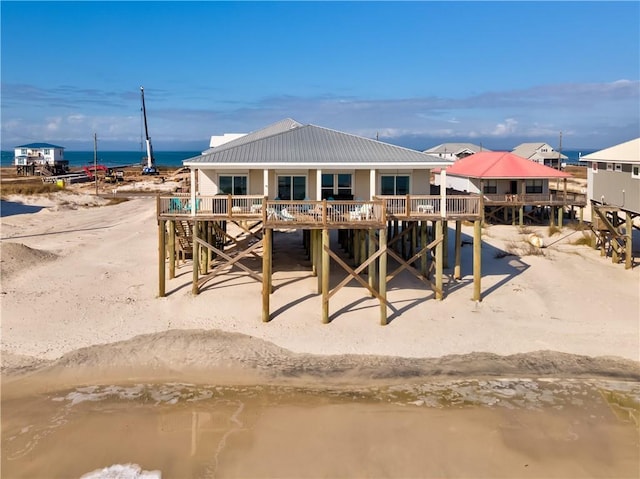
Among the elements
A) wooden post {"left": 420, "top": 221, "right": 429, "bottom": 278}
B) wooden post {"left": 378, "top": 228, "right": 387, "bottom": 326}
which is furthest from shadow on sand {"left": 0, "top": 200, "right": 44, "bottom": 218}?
wooden post {"left": 378, "top": 228, "right": 387, "bottom": 326}

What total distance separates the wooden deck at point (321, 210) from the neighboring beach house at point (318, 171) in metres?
1.13

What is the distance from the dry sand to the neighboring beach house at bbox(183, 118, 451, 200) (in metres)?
3.66

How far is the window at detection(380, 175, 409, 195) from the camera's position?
72.4ft

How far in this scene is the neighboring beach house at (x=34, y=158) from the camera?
80.7 meters

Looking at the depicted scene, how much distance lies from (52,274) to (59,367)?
9483 mm

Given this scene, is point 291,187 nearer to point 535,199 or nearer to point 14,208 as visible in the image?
point 535,199

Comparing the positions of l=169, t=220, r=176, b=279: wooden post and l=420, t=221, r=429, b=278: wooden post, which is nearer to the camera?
l=169, t=220, r=176, b=279: wooden post

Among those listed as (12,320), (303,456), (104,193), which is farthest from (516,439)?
(104,193)

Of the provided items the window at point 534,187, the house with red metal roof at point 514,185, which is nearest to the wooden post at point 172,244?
the house with red metal roof at point 514,185

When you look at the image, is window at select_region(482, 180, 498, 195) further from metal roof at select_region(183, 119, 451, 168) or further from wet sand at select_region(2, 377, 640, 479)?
wet sand at select_region(2, 377, 640, 479)

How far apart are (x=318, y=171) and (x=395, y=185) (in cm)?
342

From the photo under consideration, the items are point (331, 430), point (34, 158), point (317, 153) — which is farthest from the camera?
point (34, 158)

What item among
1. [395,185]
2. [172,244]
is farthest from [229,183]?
[395,185]

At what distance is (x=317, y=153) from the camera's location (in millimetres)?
21266
